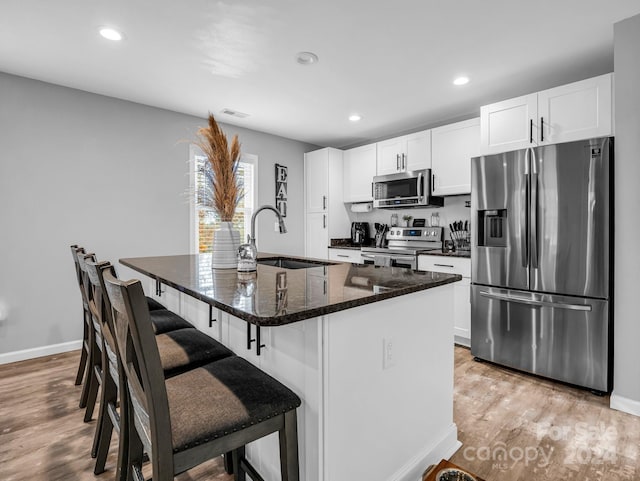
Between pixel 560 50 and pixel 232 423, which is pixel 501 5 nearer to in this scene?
pixel 560 50

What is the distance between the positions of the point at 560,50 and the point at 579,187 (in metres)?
1.03

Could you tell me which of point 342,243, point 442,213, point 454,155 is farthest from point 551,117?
point 342,243

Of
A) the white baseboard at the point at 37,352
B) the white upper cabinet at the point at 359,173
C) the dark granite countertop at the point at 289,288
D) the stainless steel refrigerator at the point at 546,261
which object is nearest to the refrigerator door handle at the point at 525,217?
the stainless steel refrigerator at the point at 546,261

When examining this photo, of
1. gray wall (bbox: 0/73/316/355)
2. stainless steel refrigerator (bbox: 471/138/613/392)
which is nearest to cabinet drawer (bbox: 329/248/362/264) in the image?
stainless steel refrigerator (bbox: 471/138/613/392)

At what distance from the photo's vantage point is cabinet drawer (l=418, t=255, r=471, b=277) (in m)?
3.30

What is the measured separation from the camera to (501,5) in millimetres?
2029

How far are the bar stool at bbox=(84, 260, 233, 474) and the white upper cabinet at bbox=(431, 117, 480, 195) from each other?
309cm

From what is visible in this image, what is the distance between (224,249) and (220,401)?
3.62 ft

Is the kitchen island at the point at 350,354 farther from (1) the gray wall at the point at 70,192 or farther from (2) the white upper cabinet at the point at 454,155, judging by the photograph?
(2) the white upper cabinet at the point at 454,155

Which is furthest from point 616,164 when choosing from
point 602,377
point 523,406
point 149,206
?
point 149,206

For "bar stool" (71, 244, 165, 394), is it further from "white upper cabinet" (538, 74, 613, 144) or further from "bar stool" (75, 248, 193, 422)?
"white upper cabinet" (538, 74, 613, 144)

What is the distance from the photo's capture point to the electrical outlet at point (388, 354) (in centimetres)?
137

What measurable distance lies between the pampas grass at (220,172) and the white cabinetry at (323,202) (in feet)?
9.52

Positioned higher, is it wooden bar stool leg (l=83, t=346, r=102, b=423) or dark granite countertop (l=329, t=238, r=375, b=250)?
dark granite countertop (l=329, t=238, r=375, b=250)
